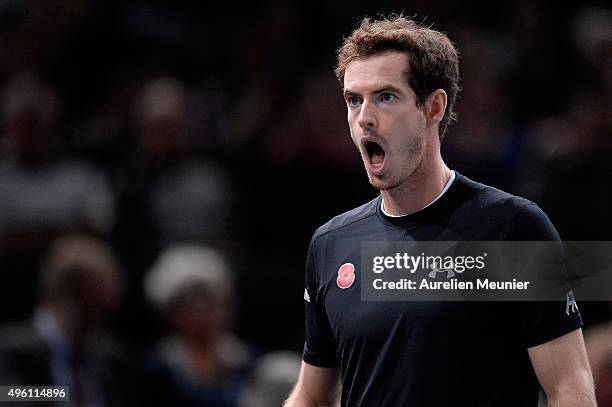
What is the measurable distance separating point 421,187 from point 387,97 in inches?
11.4

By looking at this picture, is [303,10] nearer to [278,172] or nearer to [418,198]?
[278,172]

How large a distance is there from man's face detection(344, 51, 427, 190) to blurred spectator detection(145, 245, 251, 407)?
7.00 feet

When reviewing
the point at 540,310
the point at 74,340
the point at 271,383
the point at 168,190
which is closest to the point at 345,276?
the point at 540,310

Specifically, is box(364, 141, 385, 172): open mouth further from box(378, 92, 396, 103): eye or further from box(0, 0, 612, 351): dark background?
box(0, 0, 612, 351): dark background

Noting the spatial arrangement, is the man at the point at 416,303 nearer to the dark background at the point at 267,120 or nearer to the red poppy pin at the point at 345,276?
the red poppy pin at the point at 345,276

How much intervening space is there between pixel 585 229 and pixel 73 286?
264 cm

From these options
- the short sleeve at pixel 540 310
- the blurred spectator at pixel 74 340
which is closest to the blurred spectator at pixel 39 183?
the blurred spectator at pixel 74 340

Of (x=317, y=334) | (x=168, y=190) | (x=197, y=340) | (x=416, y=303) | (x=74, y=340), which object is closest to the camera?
(x=416, y=303)

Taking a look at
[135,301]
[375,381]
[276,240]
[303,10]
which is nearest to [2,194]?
[135,301]

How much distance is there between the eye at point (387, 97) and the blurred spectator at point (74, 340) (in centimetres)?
225

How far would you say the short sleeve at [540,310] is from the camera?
9.06 ft

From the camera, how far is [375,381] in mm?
2953

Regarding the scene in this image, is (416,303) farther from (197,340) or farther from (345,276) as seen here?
(197,340)

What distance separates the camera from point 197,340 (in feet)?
16.5
